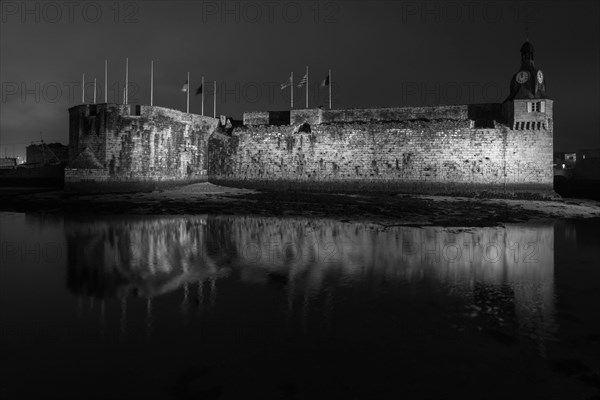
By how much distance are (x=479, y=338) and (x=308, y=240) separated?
288 inches

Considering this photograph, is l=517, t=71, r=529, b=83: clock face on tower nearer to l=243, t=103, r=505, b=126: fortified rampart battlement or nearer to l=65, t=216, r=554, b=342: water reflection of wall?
l=243, t=103, r=505, b=126: fortified rampart battlement

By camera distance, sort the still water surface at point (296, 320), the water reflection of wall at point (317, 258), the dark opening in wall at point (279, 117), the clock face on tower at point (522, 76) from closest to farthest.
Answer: the still water surface at point (296, 320), the water reflection of wall at point (317, 258), the clock face on tower at point (522, 76), the dark opening in wall at point (279, 117)

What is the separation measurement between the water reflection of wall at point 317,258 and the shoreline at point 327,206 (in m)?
2.52

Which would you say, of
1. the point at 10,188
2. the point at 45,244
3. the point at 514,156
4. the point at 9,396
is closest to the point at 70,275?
the point at 45,244

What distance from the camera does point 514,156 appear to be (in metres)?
26.0

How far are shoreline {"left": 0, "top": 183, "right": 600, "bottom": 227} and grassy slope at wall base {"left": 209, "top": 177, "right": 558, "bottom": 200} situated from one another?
4.14 feet

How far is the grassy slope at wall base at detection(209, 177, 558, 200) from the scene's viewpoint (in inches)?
1013

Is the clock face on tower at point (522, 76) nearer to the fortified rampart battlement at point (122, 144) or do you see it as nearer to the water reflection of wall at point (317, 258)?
the water reflection of wall at point (317, 258)

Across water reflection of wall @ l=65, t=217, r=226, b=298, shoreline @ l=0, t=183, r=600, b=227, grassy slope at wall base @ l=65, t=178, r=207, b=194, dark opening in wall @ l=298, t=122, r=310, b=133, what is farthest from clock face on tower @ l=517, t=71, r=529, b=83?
grassy slope at wall base @ l=65, t=178, r=207, b=194

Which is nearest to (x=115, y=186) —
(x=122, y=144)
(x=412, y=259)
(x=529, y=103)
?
(x=122, y=144)

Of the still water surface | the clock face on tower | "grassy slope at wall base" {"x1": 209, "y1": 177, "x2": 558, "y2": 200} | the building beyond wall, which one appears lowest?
the still water surface

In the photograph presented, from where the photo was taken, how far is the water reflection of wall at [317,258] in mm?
7863

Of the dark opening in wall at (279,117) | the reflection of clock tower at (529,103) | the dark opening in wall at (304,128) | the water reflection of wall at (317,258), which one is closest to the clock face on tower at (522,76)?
the reflection of clock tower at (529,103)

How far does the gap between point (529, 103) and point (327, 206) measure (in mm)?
13817
